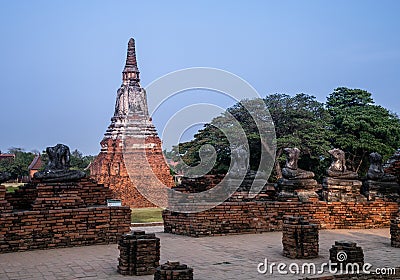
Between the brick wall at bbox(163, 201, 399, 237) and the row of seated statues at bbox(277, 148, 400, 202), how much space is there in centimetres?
36

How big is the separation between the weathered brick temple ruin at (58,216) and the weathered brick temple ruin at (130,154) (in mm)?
18821

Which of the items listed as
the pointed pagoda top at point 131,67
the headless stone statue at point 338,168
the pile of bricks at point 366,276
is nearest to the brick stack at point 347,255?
the pile of bricks at point 366,276

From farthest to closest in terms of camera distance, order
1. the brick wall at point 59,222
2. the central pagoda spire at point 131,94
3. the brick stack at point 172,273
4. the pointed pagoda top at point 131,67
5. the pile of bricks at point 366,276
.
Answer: the pointed pagoda top at point 131,67 → the central pagoda spire at point 131,94 → the brick wall at point 59,222 → the pile of bricks at point 366,276 → the brick stack at point 172,273

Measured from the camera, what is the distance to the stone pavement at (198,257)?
23.6 ft

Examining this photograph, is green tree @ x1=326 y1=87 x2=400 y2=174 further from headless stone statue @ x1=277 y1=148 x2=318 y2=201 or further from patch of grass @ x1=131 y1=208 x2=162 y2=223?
headless stone statue @ x1=277 y1=148 x2=318 y2=201

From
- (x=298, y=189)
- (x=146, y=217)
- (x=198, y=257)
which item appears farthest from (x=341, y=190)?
(x=146, y=217)

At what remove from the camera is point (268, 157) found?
95.8ft

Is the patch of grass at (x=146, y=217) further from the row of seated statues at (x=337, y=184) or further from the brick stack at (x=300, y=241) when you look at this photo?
the brick stack at (x=300, y=241)

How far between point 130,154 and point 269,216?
62.1 feet

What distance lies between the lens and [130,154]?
30156 millimetres

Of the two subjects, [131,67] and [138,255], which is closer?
[138,255]

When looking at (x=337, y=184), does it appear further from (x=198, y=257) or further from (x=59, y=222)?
(x=59, y=222)

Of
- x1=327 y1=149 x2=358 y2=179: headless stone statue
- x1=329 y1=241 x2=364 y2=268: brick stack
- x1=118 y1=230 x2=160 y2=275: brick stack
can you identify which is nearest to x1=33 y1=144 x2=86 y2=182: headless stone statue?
x1=118 y1=230 x2=160 y2=275: brick stack

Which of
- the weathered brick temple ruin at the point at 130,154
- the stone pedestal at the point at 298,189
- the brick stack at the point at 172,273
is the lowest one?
the brick stack at the point at 172,273
